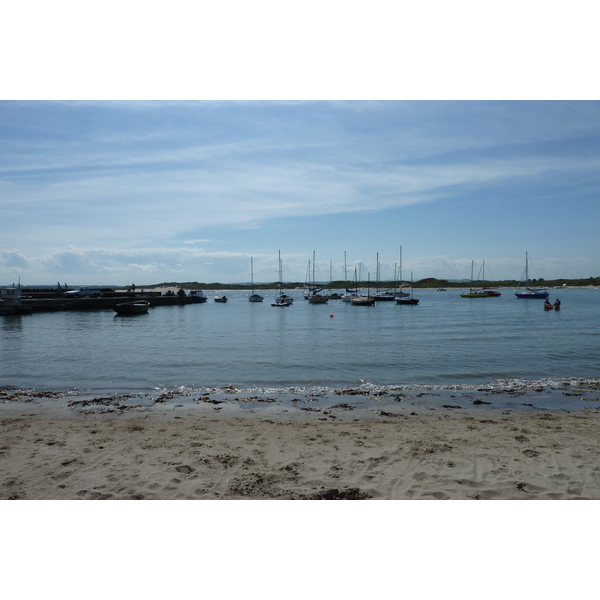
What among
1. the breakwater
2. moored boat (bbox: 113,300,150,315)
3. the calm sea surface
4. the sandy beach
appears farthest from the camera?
the breakwater

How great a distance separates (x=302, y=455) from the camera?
7.86m

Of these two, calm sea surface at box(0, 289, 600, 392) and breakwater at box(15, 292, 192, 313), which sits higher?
breakwater at box(15, 292, 192, 313)

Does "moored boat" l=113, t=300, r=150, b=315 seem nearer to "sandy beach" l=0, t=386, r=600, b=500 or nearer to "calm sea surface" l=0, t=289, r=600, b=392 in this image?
"calm sea surface" l=0, t=289, r=600, b=392

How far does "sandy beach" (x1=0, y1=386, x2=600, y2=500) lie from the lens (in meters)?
6.27

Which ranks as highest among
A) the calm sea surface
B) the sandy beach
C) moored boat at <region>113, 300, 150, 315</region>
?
moored boat at <region>113, 300, 150, 315</region>

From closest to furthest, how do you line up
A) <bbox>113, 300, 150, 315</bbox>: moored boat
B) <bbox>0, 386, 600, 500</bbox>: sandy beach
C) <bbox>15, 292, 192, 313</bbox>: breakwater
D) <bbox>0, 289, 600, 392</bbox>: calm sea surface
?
<bbox>0, 386, 600, 500</bbox>: sandy beach → <bbox>0, 289, 600, 392</bbox>: calm sea surface → <bbox>113, 300, 150, 315</bbox>: moored boat → <bbox>15, 292, 192, 313</bbox>: breakwater

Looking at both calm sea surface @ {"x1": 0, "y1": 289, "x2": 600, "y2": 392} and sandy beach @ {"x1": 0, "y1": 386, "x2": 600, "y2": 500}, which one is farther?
calm sea surface @ {"x1": 0, "y1": 289, "x2": 600, "y2": 392}

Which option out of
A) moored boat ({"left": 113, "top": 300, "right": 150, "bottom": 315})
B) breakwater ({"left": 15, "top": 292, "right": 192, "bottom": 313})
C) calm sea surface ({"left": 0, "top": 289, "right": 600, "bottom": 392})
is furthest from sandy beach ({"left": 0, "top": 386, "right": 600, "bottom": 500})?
breakwater ({"left": 15, "top": 292, "right": 192, "bottom": 313})

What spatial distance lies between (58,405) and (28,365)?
962cm

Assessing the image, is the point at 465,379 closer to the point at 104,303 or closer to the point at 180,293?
the point at 104,303

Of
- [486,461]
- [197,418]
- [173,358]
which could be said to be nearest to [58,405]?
[197,418]

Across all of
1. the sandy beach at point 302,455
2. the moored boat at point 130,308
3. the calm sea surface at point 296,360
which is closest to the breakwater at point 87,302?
the moored boat at point 130,308

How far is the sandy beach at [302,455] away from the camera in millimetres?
→ 6270

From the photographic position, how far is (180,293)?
9419cm
